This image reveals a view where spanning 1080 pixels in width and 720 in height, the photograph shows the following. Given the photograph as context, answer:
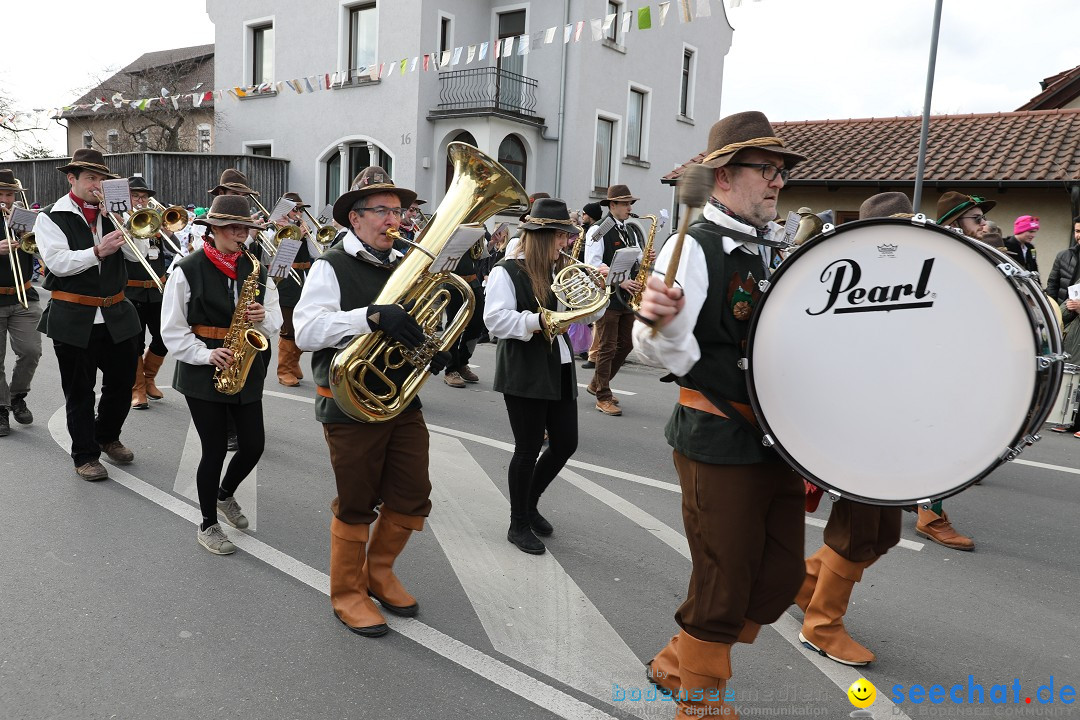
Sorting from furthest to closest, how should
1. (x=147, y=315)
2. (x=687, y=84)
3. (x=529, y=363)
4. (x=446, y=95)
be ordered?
(x=687, y=84) < (x=446, y=95) < (x=147, y=315) < (x=529, y=363)

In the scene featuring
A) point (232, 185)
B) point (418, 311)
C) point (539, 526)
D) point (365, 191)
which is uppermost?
point (232, 185)

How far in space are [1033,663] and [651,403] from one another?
213 inches

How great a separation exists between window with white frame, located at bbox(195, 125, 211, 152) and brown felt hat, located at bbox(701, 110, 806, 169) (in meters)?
28.8

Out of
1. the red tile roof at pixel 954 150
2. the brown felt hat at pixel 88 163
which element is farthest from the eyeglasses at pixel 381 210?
the red tile roof at pixel 954 150

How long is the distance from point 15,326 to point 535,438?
4.66 m

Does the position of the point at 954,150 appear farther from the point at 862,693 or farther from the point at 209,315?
the point at 209,315

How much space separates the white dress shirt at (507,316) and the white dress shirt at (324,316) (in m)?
1.05

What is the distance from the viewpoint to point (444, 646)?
341 centimetres

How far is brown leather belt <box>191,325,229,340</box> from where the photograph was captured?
450 cm

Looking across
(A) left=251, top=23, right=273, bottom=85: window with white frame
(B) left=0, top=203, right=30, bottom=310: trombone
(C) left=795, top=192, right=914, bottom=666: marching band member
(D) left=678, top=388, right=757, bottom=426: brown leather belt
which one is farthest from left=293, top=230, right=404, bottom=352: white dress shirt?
(A) left=251, top=23, right=273, bottom=85: window with white frame

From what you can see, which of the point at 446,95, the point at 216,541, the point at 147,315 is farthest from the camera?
the point at 446,95

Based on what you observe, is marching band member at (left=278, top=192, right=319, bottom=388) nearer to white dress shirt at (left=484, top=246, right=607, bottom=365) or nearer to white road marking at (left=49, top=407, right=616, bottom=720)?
white road marking at (left=49, top=407, right=616, bottom=720)

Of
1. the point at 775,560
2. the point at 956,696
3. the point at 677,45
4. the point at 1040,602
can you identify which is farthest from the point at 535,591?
the point at 677,45

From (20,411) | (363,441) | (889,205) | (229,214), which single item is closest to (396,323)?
(363,441)
